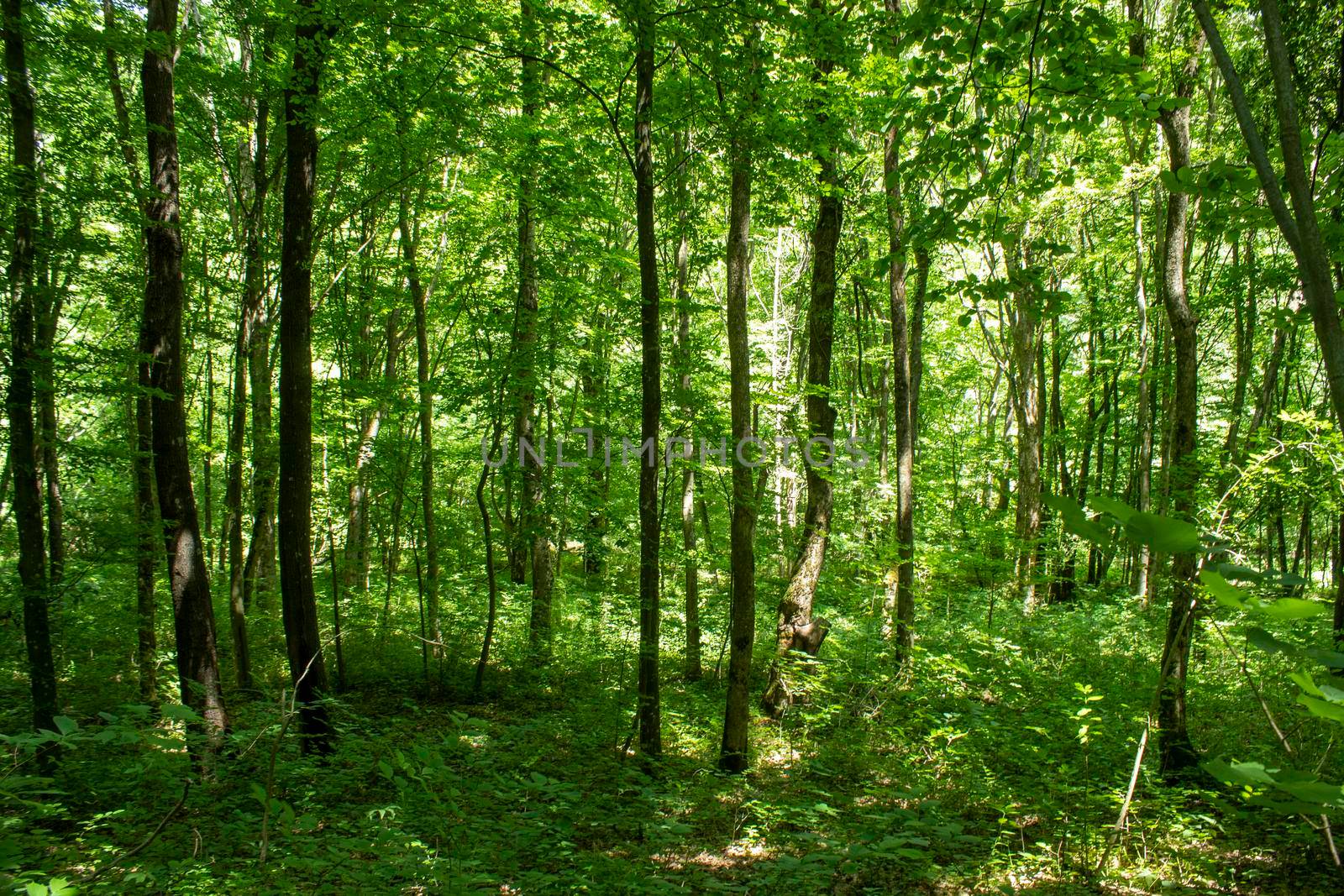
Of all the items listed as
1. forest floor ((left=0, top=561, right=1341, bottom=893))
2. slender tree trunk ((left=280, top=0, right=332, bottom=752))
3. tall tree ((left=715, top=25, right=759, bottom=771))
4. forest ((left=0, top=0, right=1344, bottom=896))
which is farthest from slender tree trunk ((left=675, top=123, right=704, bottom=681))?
slender tree trunk ((left=280, top=0, right=332, bottom=752))

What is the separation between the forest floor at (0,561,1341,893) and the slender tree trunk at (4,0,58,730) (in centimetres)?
88

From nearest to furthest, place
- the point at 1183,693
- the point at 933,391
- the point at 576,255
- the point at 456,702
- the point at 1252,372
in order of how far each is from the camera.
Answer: the point at 1183,693
the point at 456,702
the point at 576,255
the point at 1252,372
the point at 933,391

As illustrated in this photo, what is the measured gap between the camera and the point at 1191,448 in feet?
20.1

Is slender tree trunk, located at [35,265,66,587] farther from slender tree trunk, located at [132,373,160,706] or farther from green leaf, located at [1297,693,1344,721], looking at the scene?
green leaf, located at [1297,693,1344,721]

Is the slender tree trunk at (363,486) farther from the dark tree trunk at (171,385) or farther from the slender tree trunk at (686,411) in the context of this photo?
the slender tree trunk at (686,411)

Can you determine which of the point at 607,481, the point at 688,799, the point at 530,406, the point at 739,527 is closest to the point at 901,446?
the point at 739,527

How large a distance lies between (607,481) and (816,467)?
3.62m

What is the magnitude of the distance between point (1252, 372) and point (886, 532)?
11296 millimetres

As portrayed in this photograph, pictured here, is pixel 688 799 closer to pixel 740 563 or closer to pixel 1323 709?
pixel 740 563

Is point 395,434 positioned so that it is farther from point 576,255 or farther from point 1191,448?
point 1191,448

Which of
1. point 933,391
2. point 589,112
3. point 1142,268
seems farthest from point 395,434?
point 933,391

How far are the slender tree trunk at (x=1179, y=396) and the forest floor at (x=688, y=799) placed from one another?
1.24 feet

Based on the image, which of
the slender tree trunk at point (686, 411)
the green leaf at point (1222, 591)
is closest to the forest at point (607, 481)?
the green leaf at point (1222, 591)

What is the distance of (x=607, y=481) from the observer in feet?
34.1
